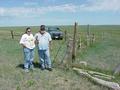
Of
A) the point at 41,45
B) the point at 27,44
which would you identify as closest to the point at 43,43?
the point at 41,45

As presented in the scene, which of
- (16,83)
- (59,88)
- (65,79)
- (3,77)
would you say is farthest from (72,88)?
(3,77)

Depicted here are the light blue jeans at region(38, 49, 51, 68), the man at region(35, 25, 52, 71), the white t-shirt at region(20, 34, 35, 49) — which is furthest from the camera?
the light blue jeans at region(38, 49, 51, 68)

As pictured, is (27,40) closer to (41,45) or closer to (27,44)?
(27,44)

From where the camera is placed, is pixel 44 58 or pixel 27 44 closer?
pixel 27 44

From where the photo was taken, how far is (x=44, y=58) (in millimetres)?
10805

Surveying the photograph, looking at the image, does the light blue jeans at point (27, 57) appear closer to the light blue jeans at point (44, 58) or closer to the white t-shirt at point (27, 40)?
the white t-shirt at point (27, 40)

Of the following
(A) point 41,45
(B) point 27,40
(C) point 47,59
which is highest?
(B) point 27,40

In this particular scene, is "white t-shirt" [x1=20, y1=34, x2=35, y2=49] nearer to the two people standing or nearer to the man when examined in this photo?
the two people standing

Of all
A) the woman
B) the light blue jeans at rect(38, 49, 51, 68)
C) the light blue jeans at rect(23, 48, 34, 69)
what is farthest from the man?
the light blue jeans at rect(23, 48, 34, 69)

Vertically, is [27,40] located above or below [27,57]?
above

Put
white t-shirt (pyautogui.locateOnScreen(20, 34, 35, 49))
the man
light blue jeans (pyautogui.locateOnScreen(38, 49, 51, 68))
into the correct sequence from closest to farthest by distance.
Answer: white t-shirt (pyautogui.locateOnScreen(20, 34, 35, 49))
the man
light blue jeans (pyautogui.locateOnScreen(38, 49, 51, 68))

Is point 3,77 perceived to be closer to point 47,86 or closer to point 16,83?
point 16,83

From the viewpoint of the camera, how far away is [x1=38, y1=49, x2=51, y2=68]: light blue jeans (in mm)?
10625

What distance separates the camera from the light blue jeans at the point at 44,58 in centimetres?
1062
